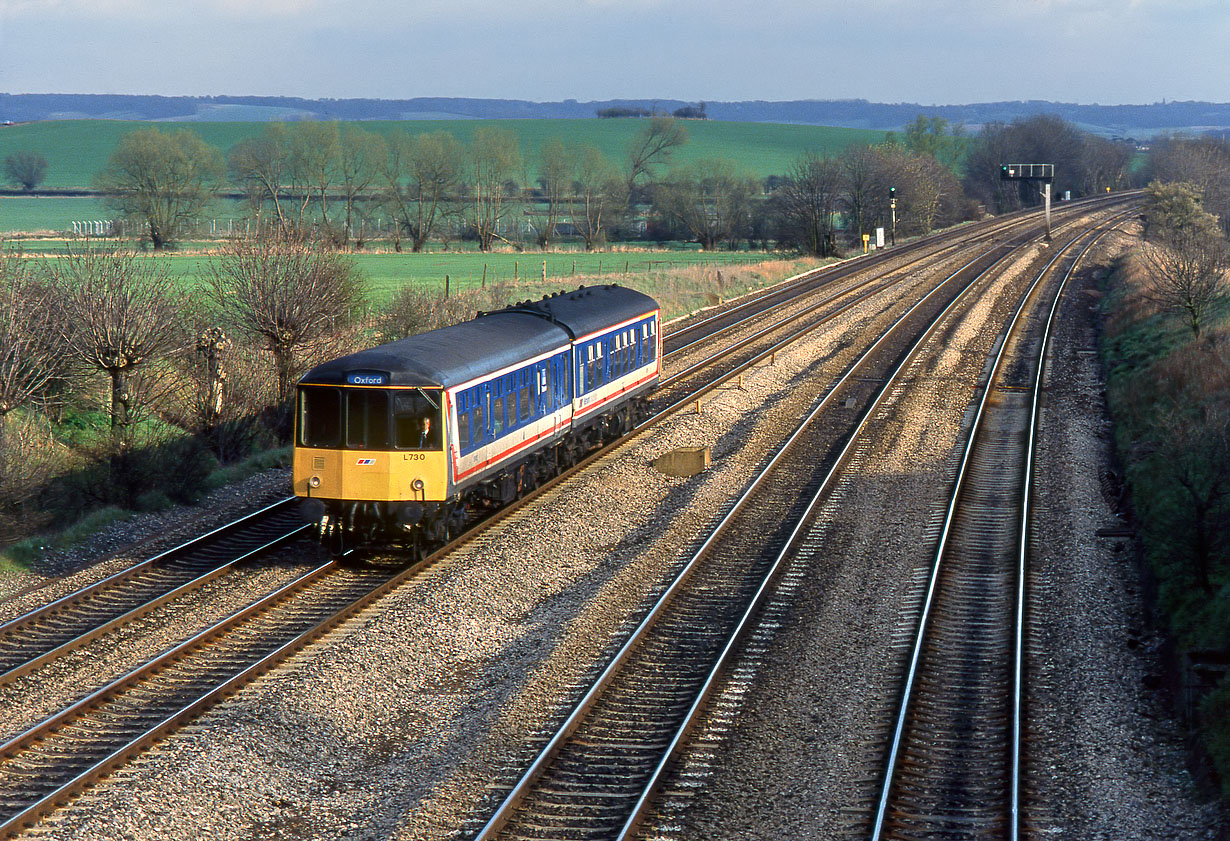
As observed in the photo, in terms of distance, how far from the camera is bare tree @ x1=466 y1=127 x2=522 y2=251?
9471cm

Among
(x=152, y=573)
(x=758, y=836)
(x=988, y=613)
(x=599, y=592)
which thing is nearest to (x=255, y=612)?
(x=152, y=573)

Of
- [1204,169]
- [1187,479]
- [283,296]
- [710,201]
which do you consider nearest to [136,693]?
[1187,479]

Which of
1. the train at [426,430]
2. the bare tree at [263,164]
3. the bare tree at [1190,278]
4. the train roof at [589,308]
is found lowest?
the train at [426,430]

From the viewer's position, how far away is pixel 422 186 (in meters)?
92.8

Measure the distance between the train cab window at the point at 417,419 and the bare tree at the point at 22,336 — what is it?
7303 millimetres

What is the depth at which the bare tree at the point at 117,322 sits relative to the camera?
21391 millimetres

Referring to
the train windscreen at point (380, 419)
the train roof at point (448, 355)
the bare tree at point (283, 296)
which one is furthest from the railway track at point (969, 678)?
the bare tree at point (283, 296)

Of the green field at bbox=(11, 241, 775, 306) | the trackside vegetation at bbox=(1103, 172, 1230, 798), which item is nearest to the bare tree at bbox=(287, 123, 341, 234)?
the green field at bbox=(11, 241, 775, 306)

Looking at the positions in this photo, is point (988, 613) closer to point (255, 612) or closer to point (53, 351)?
point (255, 612)

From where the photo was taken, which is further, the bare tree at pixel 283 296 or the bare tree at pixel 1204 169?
the bare tree at pixel 1204 169

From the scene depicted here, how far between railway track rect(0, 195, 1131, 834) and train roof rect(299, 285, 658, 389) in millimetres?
2660

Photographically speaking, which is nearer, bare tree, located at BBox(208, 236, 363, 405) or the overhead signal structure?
bare tree, located at BBox(208, 236, 363, 405)

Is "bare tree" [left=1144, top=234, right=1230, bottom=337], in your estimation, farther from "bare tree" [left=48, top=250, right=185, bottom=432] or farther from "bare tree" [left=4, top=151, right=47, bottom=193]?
"bare tree" [left=4, top=151, right=47, bottom=193]

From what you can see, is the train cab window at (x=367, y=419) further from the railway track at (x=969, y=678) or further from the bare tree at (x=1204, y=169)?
the bare tree at (x=1204, y=169)
